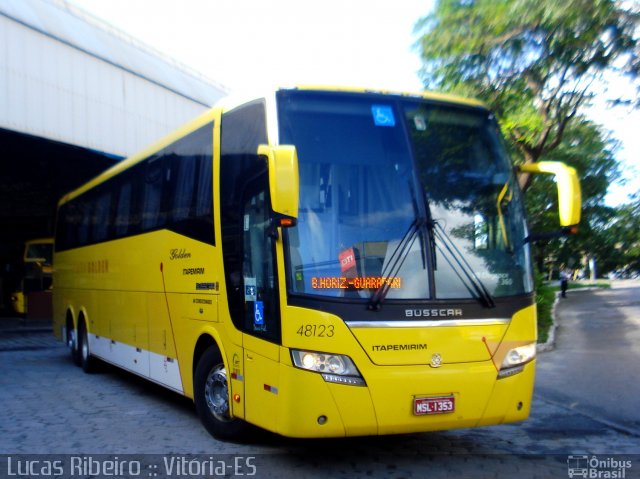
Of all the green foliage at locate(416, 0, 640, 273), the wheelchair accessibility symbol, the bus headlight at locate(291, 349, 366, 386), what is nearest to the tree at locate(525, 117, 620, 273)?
the green foliage at locate(416, 0, 640, 273)

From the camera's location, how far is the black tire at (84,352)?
12.4 meters

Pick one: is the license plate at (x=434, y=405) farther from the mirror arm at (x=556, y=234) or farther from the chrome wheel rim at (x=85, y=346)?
the chrome wheel rim at (x=85, y=346)

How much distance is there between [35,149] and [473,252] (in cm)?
1664

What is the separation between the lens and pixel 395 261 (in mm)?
5645

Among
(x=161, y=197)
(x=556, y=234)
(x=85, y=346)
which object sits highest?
(x=161, y=197)

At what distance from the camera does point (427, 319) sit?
567 centimetres

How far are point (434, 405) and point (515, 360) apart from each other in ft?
3.10

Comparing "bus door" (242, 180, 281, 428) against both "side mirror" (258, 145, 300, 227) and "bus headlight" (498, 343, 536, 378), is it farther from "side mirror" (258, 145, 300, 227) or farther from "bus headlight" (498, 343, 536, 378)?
"bus headlight" (498, 343, 536, 378)

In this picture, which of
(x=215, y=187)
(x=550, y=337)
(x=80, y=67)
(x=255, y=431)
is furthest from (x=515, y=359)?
(x=80, y=67)

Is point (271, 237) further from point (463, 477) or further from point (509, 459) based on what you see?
point (509, 459)

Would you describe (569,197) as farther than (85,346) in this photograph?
No

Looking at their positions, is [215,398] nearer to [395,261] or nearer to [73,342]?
[395,261]

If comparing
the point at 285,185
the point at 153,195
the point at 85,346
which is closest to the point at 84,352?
the point at 85,346

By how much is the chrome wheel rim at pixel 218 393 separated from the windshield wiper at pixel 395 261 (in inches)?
78.0
